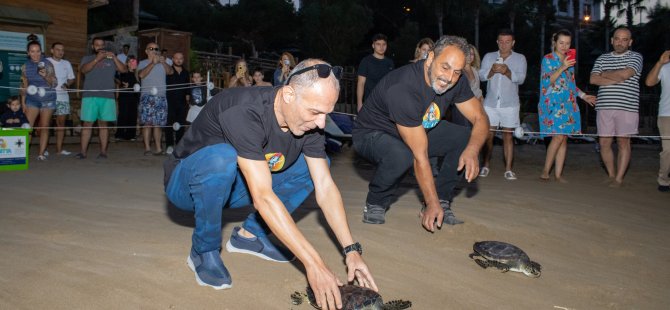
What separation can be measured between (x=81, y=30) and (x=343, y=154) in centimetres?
740

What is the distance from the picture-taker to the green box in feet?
20.6

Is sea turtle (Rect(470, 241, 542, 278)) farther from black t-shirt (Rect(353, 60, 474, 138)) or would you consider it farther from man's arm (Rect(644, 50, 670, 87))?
man's arm (Rect(644, 50, 670, 87))

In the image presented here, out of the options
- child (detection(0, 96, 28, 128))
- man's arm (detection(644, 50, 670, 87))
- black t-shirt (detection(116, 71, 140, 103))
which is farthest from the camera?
black t-shirt (detection(116, 71, 140, 103))

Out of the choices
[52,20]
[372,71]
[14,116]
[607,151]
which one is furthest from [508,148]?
[52,20]

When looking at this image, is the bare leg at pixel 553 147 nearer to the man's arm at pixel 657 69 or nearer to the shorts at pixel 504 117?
the shorts at pixel 504 117

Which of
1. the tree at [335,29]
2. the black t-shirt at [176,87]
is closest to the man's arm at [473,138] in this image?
the black t-shirt at [176,87]

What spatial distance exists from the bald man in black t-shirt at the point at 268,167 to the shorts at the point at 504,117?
4278 millimetres

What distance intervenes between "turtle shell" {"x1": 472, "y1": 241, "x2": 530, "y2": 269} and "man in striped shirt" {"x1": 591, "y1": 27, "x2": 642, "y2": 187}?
354 centimetres

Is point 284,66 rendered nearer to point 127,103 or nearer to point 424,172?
point 127,103

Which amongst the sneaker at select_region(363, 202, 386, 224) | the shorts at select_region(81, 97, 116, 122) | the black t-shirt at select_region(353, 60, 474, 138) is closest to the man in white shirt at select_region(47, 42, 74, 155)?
the shorts at select_region(81, 97, 116, 122)

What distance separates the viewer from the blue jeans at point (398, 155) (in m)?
4.12

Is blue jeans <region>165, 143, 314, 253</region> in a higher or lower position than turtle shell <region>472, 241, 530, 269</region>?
higher

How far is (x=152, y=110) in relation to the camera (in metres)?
8.34

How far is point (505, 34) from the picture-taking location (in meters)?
6.81
